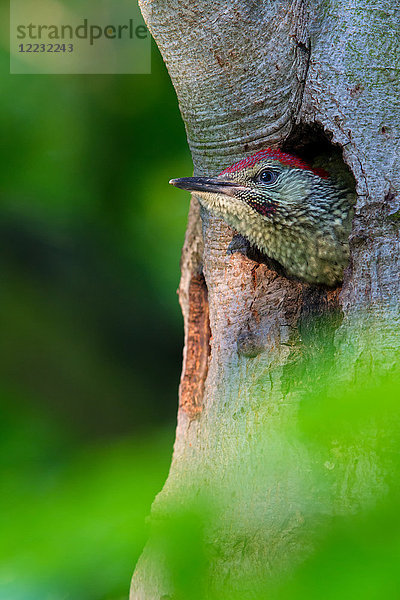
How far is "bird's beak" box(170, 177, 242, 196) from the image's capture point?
2.80 meters

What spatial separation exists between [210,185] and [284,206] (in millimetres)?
354

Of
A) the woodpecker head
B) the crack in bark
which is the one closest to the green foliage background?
the crack in bark

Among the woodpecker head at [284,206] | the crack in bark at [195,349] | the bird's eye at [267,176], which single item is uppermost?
the bird's eye at [267,176]

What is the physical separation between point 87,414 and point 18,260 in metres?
1.32

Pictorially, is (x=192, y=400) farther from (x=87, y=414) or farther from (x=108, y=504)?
(x=108, y=504)

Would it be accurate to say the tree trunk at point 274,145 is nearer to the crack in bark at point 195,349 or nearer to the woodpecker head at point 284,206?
the woodpecker head at point 284,206

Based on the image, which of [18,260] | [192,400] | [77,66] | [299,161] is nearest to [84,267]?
[18,260]

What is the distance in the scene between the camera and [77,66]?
4453 millimetres

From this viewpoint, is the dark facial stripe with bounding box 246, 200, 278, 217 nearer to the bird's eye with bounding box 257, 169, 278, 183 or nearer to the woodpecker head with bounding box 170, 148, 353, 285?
the woodpecker head with bounding box 170, 148, 353, 285

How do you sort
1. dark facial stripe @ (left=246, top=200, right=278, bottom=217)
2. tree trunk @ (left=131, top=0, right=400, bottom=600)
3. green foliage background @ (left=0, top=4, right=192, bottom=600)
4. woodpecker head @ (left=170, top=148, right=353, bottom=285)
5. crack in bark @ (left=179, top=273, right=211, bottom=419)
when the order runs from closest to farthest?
tree trunk @ (left=131, top=0, right=400, bottom=600), woodpecker head @ (left=170, top=148, right=353, bottom=285), dark facial stripe @ (left=246, top=200, right=278, bottom=217), crack in bark @ (left=179, top=273, right=211, bottom=419), green foliage background @ (left=0, top=4, right=192, bottom=600)

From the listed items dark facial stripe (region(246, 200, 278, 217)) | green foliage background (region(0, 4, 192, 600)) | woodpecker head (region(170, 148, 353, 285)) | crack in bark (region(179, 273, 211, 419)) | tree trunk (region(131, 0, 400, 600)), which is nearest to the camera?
tree trunk (region(131, 0, 400, 600))

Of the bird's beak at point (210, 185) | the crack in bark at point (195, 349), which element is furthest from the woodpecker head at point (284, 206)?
the crack in bark at point (195, 349)

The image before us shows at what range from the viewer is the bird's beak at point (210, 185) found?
2.80 metres

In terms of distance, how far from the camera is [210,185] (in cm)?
285
